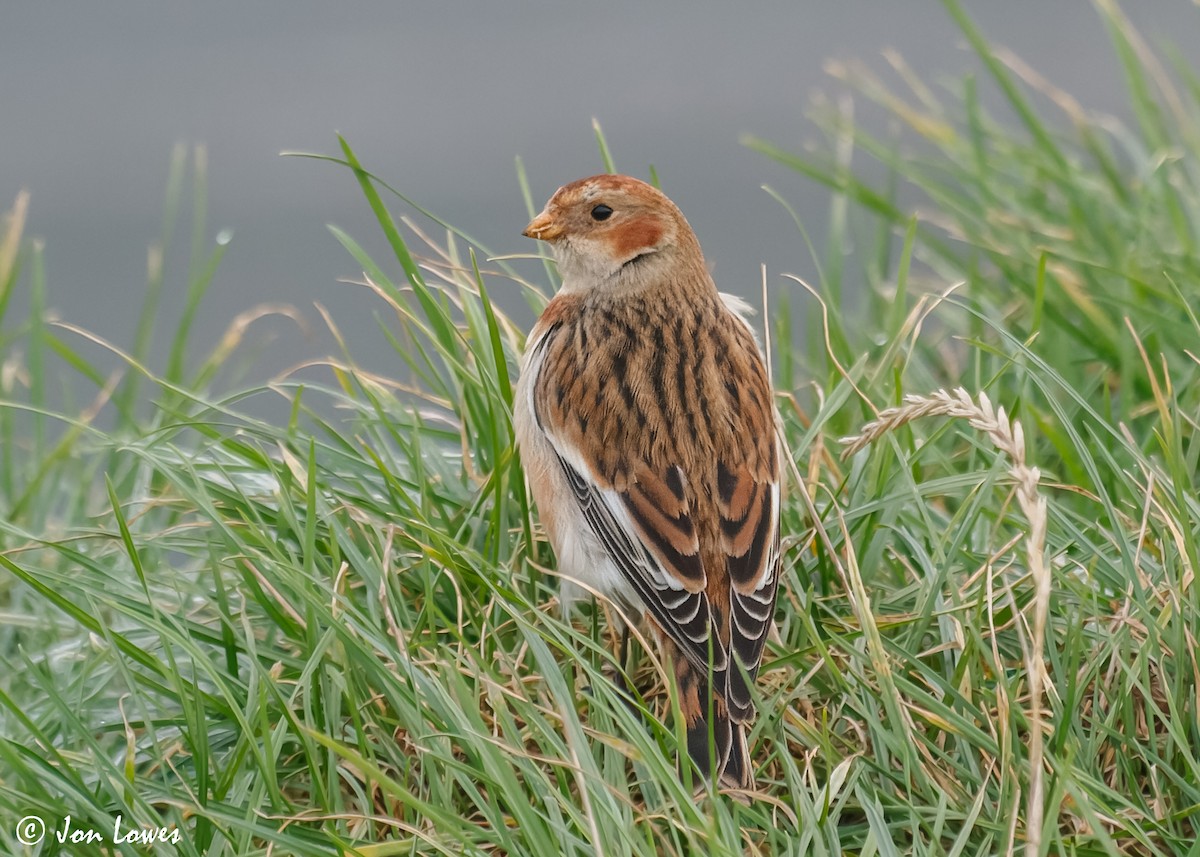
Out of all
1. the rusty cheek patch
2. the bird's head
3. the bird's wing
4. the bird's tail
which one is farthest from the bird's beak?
the bird's tail

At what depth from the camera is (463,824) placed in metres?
2.95

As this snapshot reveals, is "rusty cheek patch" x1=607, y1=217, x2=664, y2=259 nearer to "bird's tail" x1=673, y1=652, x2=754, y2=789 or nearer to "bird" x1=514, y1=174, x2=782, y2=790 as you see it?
"bird" x1=514, y1=174, x2=782, y2=790

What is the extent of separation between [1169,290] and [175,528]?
295 centimetres

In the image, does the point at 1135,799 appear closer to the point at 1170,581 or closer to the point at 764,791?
the point at 1170,581

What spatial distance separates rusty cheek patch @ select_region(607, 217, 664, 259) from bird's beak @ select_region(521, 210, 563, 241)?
0.15 m

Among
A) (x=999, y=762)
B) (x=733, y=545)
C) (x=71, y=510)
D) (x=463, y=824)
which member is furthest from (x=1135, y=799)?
(x=71, y=510)

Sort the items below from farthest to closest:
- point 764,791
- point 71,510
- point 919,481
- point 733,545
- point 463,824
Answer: point 71,510 < point 919,481 < point 733,545 < point 764,791 < point 463,824

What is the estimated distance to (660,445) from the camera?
3.64m

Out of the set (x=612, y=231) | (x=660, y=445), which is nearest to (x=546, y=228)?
(x=612, y=231)

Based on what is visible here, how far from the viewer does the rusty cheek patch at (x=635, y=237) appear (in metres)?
4.20

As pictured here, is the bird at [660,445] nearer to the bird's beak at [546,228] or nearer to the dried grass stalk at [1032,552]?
the bird's beak at [546,228]

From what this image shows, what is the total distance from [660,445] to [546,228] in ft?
2.87

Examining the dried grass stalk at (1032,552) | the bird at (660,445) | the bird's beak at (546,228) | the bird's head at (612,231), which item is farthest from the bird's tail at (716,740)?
the bird's beak at (546,228)

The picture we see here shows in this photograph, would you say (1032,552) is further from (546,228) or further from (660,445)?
(546,228)
